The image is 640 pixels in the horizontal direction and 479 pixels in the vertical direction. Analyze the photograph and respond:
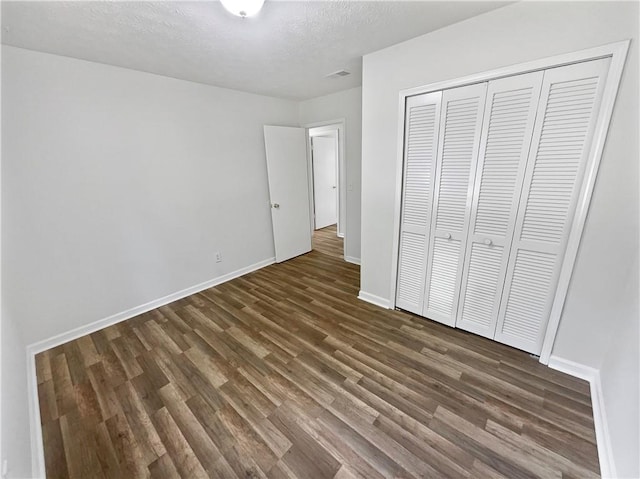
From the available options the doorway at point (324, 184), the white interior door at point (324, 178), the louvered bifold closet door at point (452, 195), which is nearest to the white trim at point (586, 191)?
the louvered bifold closet door at point (452, 195)

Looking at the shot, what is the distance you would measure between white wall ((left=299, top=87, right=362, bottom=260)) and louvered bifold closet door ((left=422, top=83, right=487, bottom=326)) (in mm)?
1648

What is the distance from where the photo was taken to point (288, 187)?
13.0 ft

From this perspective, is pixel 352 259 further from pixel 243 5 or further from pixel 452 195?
pixel 243 5

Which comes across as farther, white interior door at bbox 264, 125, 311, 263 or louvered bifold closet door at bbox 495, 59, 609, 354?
white interior door at bbox 264, 125, 311, 263

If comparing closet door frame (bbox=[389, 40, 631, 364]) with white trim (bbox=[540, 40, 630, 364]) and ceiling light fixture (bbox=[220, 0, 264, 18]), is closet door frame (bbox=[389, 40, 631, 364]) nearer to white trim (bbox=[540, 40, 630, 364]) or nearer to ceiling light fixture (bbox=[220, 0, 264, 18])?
white trim (bbox=[540, 40, 630, 364])

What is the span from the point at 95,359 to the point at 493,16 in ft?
12.5

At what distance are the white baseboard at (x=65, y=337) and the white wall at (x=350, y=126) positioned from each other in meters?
1.31

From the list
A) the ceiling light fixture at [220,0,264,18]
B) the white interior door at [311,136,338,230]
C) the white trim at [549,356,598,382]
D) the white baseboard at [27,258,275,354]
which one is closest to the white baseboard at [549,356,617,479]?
the white trim at [549,356,598,382]

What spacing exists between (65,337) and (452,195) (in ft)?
Result: 11.6

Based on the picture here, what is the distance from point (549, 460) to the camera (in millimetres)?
1317

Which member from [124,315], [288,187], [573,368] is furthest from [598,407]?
[124,315]

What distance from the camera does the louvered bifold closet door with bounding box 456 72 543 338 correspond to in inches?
67.9

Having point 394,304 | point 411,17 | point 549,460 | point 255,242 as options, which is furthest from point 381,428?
point 255,242

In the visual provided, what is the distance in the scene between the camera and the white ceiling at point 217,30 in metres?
1.54
